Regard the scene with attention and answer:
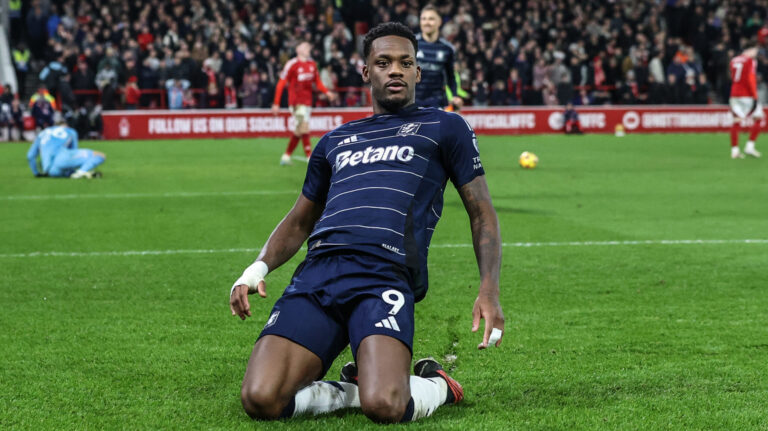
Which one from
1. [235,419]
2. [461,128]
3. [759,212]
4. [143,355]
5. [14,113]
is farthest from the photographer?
[14,113]

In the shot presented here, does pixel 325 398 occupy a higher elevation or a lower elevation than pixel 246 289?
lower

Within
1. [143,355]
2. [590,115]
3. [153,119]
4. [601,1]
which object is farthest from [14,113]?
[143,355]

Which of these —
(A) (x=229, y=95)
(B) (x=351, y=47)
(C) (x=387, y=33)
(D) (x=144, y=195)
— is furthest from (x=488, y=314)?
(B) (x=351, y=47)

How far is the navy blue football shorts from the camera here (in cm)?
411

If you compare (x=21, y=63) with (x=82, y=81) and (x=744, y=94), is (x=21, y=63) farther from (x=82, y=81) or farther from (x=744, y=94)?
(x=744, y=94)

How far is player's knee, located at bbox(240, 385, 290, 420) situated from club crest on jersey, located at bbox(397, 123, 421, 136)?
129 centimetres

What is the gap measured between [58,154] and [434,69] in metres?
7.29

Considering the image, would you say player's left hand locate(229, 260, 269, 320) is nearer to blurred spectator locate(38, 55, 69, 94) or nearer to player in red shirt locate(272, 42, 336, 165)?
player in red shirt locate(272, 42, 336, 165)

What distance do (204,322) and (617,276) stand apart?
322cm

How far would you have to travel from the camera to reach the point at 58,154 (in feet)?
54.1

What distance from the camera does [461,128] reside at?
4484 mm

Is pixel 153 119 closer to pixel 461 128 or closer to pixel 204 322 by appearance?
pixel 204 322

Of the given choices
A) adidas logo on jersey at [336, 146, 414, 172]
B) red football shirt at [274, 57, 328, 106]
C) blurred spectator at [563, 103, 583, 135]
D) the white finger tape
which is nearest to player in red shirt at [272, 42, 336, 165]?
red football shirt at [274, 57, 328, 106]

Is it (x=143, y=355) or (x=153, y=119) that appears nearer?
(x=143, y=355)
